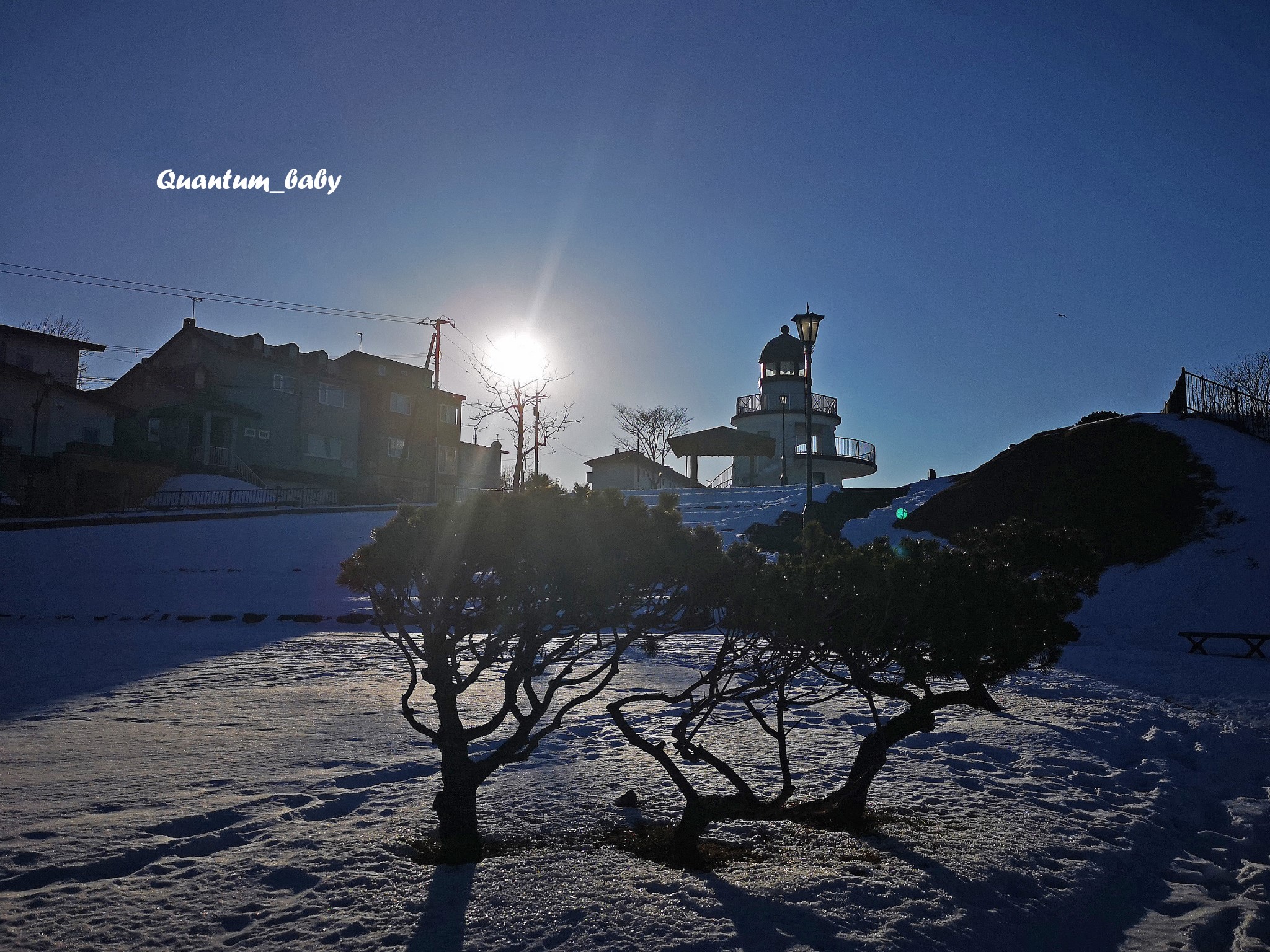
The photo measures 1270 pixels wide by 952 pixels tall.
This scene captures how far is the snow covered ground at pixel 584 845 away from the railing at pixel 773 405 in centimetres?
4376

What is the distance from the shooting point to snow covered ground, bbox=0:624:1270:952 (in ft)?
15.3

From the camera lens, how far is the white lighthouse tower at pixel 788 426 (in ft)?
166

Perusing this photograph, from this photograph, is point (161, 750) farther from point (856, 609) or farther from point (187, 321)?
point (187, 321)

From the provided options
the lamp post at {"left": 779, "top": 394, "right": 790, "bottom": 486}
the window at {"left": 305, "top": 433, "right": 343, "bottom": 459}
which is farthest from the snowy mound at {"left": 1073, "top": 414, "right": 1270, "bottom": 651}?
the window at {"left": 305, "top": 433, "right": 343, "bottom": 459}

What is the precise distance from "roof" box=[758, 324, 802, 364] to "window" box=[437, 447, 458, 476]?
23.5 meters

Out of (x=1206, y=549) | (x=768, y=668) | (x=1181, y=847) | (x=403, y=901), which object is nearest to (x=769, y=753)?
(x=768, y=668)

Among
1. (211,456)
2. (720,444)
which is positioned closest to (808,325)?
(720,444)

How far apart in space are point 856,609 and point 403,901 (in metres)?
3.69

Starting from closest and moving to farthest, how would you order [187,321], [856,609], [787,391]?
[856,609] < [187,321] < [787,391]

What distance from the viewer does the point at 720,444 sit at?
47938mm

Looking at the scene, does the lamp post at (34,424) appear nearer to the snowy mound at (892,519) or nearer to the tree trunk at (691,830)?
the snowy mound at (892,519)

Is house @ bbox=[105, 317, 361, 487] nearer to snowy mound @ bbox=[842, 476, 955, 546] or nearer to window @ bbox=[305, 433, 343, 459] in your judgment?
window @ bbox=[305, 433, 343, 459]

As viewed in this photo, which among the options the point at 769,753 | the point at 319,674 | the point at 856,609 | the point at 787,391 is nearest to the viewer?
the point at 856,609

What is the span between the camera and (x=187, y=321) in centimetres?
4425
